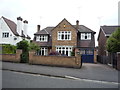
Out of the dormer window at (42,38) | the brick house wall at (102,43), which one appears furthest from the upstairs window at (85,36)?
the dormer window at (42,38)

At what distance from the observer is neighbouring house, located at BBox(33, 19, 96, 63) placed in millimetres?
26625

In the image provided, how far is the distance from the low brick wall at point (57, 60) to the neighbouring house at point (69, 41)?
1006cm

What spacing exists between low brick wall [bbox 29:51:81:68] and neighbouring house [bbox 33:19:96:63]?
10.1 metres

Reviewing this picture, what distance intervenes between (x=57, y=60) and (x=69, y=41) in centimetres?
1157

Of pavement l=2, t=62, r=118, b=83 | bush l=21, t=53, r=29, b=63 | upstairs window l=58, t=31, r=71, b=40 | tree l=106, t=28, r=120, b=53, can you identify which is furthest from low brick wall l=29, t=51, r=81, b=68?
upstairs window l=58, t=31, r=71, b=40

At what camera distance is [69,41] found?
26.9m

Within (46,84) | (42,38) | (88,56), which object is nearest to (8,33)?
(42,38)

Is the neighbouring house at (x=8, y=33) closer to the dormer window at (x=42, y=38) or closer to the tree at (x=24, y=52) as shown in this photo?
the dormer window at (x=42, y=38)

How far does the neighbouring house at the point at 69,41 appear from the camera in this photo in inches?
1048

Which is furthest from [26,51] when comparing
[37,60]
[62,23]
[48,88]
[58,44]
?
[48,88]

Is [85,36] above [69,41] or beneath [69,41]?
above

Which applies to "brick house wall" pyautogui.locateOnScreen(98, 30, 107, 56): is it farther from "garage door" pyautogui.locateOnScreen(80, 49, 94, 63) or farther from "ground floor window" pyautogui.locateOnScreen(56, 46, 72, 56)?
"ground floor window" pyautogui.locateOnScreen(56, 46, 72, 56)

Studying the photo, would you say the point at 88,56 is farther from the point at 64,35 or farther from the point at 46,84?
the point at 46,84

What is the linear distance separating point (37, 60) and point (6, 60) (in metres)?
4.95
